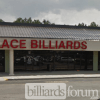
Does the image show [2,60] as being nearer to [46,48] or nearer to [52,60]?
[46,48]

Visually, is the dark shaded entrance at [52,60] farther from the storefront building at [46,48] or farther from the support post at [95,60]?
the support post at [95,60]

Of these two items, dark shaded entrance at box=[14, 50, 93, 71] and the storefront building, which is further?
dark shaded entrance at box=[14, 50, 93, 71]

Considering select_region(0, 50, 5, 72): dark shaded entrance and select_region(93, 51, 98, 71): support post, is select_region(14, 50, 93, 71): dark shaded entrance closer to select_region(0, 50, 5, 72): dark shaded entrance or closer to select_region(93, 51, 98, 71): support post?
select_region(93, 51, 98, 71): support post

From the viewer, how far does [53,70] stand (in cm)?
2488

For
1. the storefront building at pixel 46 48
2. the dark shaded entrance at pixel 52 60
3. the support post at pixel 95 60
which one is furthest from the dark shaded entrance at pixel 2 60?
the support post at pixel 95 60

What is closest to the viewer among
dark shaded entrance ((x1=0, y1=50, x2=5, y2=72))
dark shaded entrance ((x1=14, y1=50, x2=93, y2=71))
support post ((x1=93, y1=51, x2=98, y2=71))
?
dark shaded entrance ((x1=0, y1=50, x2=5, y2=72))

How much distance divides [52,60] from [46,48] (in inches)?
164

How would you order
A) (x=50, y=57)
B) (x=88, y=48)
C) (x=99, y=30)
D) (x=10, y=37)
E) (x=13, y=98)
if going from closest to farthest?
(x=13, y=98)
(x=10, y=37)
(x=88, y=48)
(x=50, y=57)
(x=99, y=30)

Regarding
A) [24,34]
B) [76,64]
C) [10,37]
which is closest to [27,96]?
[10,37]

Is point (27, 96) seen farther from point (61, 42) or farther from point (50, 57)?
point (50, 57)

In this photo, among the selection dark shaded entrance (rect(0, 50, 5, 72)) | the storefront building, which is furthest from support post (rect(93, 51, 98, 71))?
dark shaded entrance (rect(0, 50, 5, 72))

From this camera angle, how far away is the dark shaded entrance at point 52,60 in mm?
23984

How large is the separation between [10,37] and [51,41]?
5.30 meters

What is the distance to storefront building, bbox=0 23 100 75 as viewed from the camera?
2081cm
